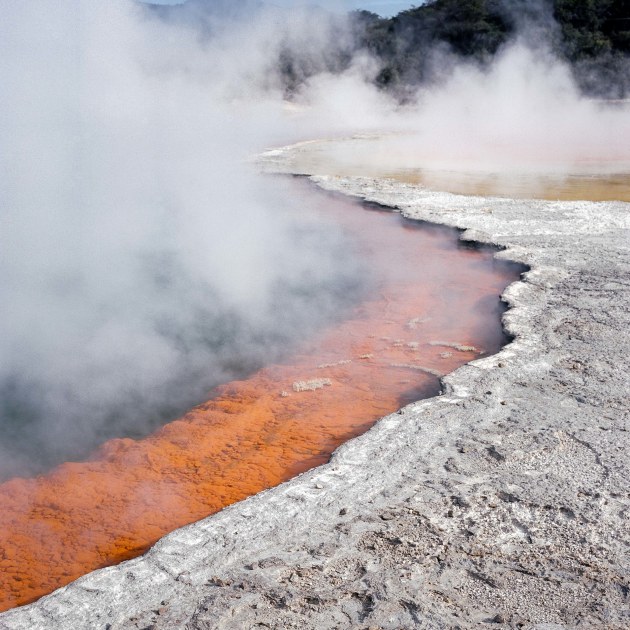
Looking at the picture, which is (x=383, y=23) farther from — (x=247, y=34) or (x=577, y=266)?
(x=577, y=266)

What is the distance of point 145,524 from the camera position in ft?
7.41

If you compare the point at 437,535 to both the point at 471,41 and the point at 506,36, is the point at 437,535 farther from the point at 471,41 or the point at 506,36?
the point at 471,41

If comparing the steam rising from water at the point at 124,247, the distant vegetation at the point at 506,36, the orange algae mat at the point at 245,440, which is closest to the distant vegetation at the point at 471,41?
the distant vegetation at the point at 506,36

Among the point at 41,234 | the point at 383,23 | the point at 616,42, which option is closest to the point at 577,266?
the point at 41,234

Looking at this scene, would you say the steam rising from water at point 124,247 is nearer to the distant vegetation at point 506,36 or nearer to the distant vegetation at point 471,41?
the distant vegetation at point 471,41

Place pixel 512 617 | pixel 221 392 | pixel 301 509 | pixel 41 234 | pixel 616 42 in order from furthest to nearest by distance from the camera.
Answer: pixel 616 42, pixel 41 234, pixel 221 392, pixel 301 509, pixel 512 617

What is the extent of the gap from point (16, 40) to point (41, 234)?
117cm

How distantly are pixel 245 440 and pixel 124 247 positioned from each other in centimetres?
270

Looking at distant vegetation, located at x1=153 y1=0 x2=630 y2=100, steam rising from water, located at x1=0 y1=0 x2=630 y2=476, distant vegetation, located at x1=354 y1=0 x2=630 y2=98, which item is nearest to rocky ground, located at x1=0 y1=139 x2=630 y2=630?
steam rising from water, located at x1=0 y1=0 x2=630 y2=476

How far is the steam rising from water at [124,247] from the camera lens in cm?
322

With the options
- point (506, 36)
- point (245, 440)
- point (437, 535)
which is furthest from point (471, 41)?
point (437, 535)

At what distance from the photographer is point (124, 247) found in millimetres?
5082

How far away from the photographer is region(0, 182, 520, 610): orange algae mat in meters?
2.21

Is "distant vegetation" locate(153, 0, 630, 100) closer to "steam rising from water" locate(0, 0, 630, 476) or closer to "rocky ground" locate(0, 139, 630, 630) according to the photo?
"steam rising from water" locate(0, 0, 630, 476)
